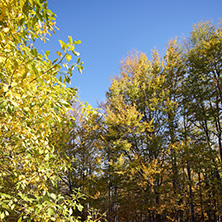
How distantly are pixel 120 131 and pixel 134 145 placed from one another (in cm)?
128

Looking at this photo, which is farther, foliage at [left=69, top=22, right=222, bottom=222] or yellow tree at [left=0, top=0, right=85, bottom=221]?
foliage at [left=69, top=22, right=222, bottom=222]

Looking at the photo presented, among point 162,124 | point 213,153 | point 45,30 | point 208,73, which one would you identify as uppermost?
point 208,73

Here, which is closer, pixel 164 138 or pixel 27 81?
pixel 27 81

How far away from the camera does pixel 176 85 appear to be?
34.4ft

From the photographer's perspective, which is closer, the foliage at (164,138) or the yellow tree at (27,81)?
the yellow tree at (27,81)

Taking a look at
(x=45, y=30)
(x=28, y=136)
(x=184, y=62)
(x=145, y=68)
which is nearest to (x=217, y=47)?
(x=184, y=62)

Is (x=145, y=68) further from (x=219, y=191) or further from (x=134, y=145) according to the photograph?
(x=219, y=191)

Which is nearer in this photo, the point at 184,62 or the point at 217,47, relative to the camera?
the point at 217,47

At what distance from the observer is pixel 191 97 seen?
9.82 meters

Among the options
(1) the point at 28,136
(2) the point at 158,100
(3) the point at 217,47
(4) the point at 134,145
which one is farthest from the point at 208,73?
(1) the point at 28,136

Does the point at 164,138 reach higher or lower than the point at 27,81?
higher

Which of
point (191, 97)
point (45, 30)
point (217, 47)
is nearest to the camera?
point (45, 30)

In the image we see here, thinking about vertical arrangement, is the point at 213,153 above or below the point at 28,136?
above

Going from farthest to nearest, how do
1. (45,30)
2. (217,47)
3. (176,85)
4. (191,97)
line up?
(176,85) < (191,97) < (217,47) < (45,30)
